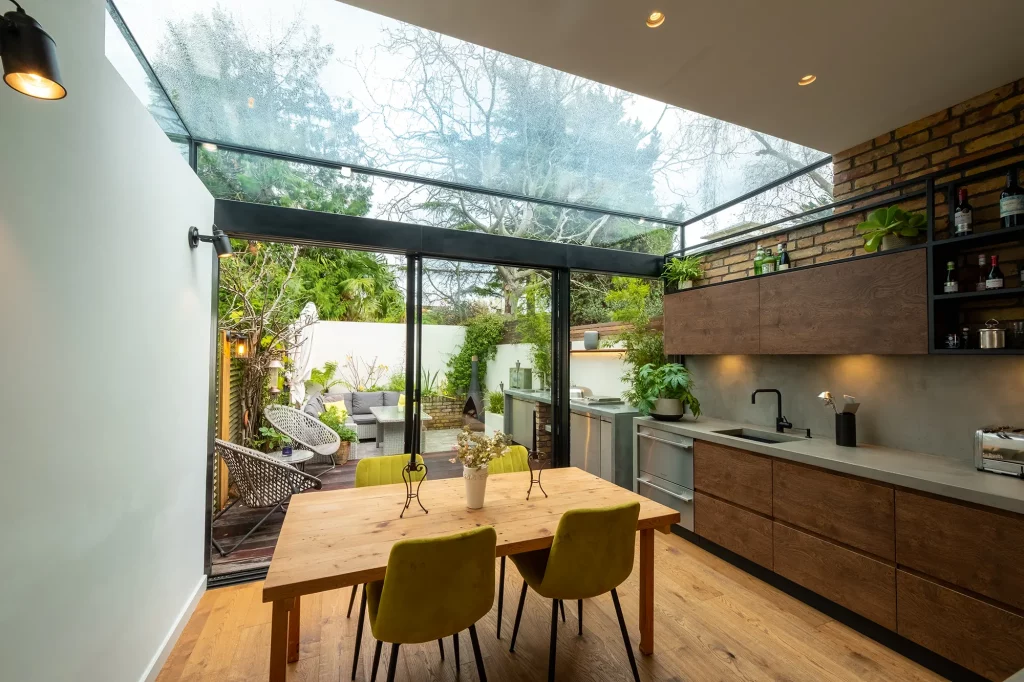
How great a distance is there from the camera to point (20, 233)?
3.77 ft

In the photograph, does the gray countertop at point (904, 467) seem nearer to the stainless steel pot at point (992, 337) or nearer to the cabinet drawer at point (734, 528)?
the cabinet drawer at point (734, 528)

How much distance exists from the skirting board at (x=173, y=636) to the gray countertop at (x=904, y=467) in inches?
131

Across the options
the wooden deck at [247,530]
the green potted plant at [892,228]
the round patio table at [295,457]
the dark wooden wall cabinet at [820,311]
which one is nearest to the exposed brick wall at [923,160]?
the green potted plant at [892,228]

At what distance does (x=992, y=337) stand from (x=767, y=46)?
1.76 metres

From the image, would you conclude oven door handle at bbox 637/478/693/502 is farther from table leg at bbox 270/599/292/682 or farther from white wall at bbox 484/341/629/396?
table leg at bbox 270/599/292/682

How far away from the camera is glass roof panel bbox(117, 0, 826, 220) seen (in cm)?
200

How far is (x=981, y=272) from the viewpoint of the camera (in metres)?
2.28

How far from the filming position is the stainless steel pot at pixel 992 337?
2.09 metres

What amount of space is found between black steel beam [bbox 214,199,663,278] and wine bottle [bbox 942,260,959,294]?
7.18ft

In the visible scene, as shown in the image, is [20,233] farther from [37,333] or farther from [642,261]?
[642,261]

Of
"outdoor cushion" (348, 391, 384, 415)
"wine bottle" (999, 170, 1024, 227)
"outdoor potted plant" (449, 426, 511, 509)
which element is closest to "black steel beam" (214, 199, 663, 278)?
"outdoor potted plant" (449, 426, 511, 509)

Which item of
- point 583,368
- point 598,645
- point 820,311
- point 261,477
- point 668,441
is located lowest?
point 598,645

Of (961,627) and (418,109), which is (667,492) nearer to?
(961,627)

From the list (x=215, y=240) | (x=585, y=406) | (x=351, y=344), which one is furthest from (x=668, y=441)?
(x=351, y=344)
